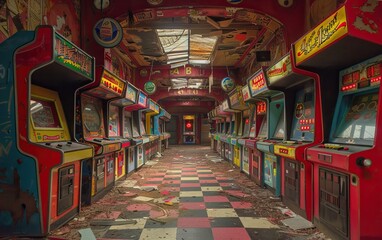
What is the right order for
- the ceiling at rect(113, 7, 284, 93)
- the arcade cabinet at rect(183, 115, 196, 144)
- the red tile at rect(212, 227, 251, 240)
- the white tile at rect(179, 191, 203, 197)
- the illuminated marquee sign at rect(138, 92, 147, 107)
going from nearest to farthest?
the red tile at rect(212, 227, 251, 240) < the white tile at rect(179, 191, 203, 197) < the ceiling at rect(113, 7, 284, 93) < the illuminated marquee sign at rect(138, 92, 147, 107) < the arcade cabinet at rect(183, 115, 196, 144)

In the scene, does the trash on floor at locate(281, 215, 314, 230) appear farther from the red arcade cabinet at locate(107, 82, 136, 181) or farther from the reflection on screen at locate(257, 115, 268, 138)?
the red arcade cabinet at locate(107, 82, 136, 181)

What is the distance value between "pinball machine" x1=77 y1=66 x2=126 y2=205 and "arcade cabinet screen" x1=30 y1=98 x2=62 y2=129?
41 centimetres

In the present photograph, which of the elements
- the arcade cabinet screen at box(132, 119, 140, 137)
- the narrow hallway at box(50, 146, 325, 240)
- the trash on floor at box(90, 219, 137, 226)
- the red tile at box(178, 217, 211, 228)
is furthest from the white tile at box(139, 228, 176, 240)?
the arcade cabinet screen at box(132, 119, 140, 137)

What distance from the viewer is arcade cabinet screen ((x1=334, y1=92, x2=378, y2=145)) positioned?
2220 millimetres

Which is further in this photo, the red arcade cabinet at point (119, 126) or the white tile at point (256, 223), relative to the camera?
the red arcade cabinet at point (119, 126)

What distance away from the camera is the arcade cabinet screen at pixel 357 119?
2220mm

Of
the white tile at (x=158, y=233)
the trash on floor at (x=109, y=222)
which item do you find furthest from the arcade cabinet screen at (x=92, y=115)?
the white tile at (x=158, y=233)

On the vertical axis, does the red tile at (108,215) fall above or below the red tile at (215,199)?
above

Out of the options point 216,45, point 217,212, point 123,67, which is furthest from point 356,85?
point 123,67

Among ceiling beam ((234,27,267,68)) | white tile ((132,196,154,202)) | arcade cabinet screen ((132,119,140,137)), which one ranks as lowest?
white tile ((132,196,154,202))

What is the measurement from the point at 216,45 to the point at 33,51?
20.4ft

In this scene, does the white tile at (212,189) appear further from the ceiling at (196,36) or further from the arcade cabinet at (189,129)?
the arcade cabinet at (189,129)

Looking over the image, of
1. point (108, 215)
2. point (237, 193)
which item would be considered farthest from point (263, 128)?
point (108, 215)

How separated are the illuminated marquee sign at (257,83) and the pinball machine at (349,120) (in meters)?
1.18
